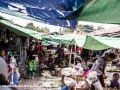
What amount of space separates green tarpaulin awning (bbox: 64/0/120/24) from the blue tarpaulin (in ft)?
4.85

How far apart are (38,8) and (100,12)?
2905 millimetres

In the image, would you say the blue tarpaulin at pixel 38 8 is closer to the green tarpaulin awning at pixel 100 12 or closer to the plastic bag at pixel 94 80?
the green tarpaulin awning at pixel 100 12

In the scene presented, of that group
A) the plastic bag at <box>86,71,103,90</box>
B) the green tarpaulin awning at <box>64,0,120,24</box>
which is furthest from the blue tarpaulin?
the plastic bag at <box>86,71,103,90</box>

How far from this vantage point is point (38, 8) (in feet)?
17.8

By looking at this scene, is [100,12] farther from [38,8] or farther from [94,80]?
[94,80]

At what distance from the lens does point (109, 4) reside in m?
2.62

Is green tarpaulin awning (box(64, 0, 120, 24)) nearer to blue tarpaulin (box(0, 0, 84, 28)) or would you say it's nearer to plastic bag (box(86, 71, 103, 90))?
blue tarpaulin (box(0, 0, 84, 28))

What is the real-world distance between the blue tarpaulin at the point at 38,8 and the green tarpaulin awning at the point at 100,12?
148 cm

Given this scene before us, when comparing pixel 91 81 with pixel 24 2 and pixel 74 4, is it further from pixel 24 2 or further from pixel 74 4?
pixel 24 2

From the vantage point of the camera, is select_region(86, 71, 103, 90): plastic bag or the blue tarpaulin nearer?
the blue tarpaulin

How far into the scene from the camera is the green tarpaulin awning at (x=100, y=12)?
102 inches

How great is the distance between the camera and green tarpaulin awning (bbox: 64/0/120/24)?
2.60 meters

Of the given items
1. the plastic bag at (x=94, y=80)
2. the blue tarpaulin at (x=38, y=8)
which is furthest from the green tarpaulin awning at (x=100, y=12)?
the plastic bag at (x=94, y=80)

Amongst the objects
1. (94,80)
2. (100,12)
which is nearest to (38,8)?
(94,80)
